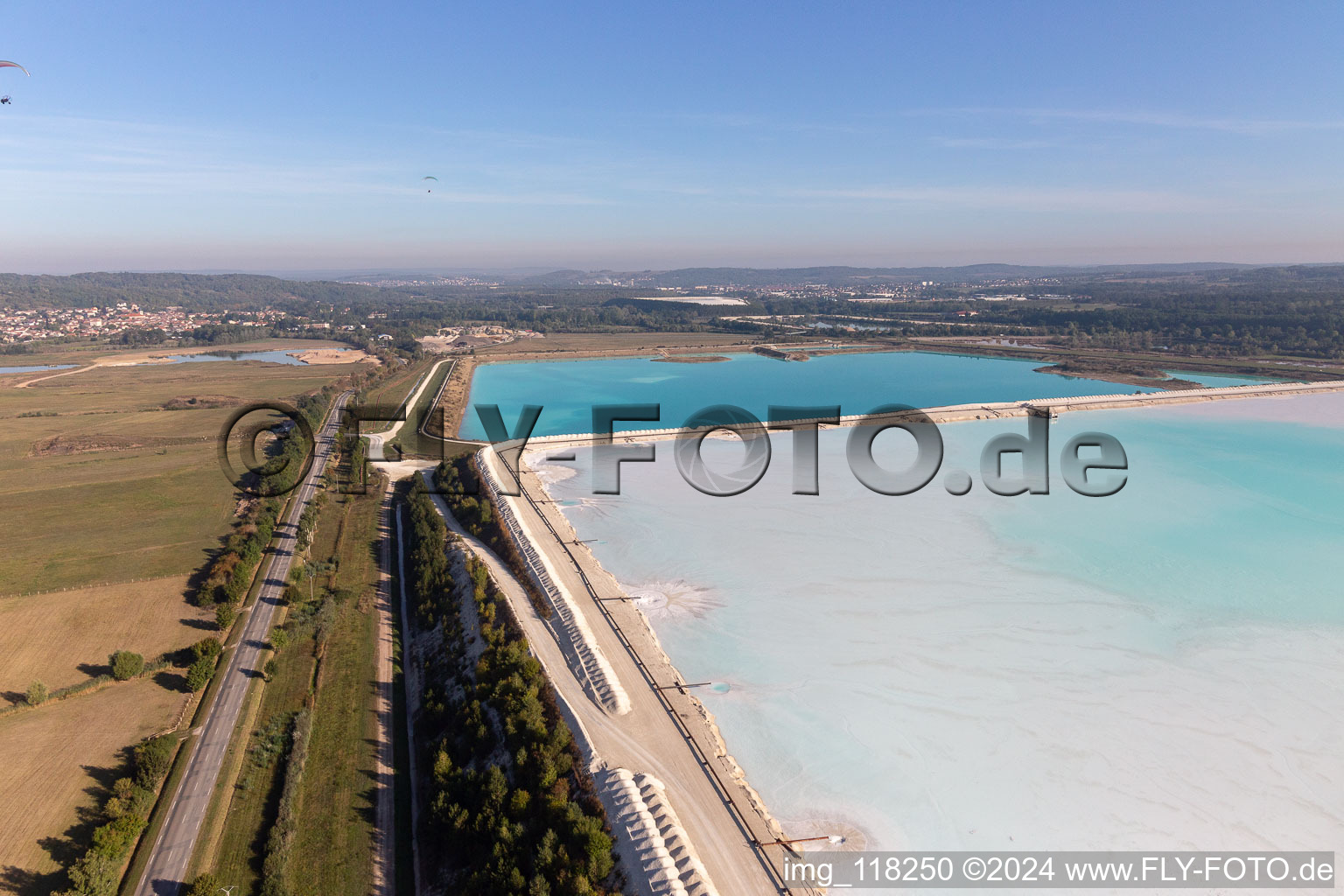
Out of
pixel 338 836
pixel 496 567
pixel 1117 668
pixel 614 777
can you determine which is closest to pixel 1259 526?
pixel 1117 668

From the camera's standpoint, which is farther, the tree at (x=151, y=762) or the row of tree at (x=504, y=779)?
the tree at (x=151, y=762)

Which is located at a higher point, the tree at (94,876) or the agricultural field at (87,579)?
the agricultural field at (87,579)

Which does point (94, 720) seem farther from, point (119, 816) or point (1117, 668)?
point (1117, 668)

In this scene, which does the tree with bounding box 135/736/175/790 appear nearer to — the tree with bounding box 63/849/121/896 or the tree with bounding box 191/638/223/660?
the tree with bounding box 63/849/121/896

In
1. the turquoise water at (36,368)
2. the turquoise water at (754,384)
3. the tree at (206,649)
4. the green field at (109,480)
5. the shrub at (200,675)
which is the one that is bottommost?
the shrub at (200,675)

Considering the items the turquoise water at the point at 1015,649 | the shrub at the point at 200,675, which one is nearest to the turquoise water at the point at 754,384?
the turquoise water at the point at 1015,649

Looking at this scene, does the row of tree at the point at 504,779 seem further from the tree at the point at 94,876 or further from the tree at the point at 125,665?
the tree at the point at 125,665

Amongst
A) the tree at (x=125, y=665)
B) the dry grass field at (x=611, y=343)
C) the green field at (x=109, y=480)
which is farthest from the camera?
the dry grass field at (x=611, y=343)

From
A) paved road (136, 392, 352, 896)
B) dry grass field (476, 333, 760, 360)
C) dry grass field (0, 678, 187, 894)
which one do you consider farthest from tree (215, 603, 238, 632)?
dry grass field (476, 333, 760, 360)
